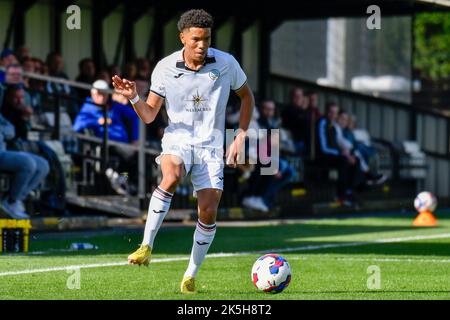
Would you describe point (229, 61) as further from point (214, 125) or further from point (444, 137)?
point (444, 137)

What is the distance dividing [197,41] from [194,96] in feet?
1.53

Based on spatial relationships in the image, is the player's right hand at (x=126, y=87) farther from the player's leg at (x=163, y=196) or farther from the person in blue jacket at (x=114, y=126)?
the person in blue jacket at (x=114, y=126)

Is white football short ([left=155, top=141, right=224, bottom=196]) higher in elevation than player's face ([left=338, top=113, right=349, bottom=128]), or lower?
lower

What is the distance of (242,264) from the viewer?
47.4ft

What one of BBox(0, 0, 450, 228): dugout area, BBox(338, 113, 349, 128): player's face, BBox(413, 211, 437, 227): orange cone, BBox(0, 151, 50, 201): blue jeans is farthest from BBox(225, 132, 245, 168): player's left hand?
BBox(338, 113, 349, 128): player's face

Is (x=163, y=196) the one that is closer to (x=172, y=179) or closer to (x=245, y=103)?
(x=172, y=179)

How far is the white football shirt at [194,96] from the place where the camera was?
11.6 m

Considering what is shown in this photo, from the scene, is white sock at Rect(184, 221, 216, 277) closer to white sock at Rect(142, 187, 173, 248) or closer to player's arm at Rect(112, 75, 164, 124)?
white sock at Rect(142, 187, 173, 248)

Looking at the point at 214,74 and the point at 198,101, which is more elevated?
the point at 214,74

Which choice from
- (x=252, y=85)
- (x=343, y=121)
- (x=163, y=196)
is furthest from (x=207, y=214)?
(x=252, y=85)

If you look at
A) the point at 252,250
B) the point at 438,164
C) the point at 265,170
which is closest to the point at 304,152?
the point at 265,170

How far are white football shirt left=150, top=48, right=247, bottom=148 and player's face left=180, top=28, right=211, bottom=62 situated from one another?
0.16m

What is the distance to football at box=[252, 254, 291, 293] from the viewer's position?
1131 cm

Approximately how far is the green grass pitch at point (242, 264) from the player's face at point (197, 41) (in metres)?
1.89
